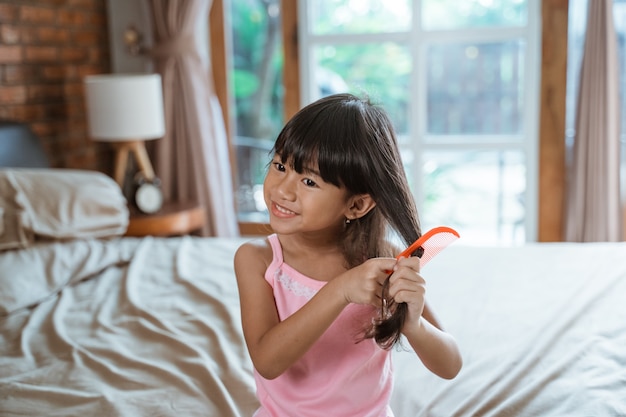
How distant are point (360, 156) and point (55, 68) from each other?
8.96 ft

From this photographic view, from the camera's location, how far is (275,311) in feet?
4.13

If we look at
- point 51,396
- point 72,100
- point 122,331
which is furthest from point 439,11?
point 51,396

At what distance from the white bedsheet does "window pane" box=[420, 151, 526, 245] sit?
4.25ft

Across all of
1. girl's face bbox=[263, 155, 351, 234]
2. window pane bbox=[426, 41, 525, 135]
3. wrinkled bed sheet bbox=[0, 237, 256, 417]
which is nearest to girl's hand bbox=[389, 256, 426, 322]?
girl's face bbox=[263, 155, 351, 234]

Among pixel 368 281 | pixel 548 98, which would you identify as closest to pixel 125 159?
pixel 548 98

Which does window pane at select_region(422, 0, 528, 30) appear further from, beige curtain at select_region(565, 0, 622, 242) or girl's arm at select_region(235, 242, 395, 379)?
girl's arm at select_region(235, 242, 395, 379)

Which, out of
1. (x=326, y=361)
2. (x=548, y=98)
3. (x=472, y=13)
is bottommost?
(x=326, y=361)

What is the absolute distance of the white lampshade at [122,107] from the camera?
321 cm

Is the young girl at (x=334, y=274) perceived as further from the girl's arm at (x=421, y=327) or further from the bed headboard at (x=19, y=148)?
the bed headboard at (x=19, y=148)

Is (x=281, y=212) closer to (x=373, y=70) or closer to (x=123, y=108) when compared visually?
(x=123, y=108)

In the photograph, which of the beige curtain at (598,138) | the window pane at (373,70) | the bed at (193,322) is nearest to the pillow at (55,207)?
the bed at (193,322)

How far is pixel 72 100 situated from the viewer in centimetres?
363

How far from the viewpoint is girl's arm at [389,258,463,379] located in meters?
1.06

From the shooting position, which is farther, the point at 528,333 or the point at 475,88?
the point at 475,88
